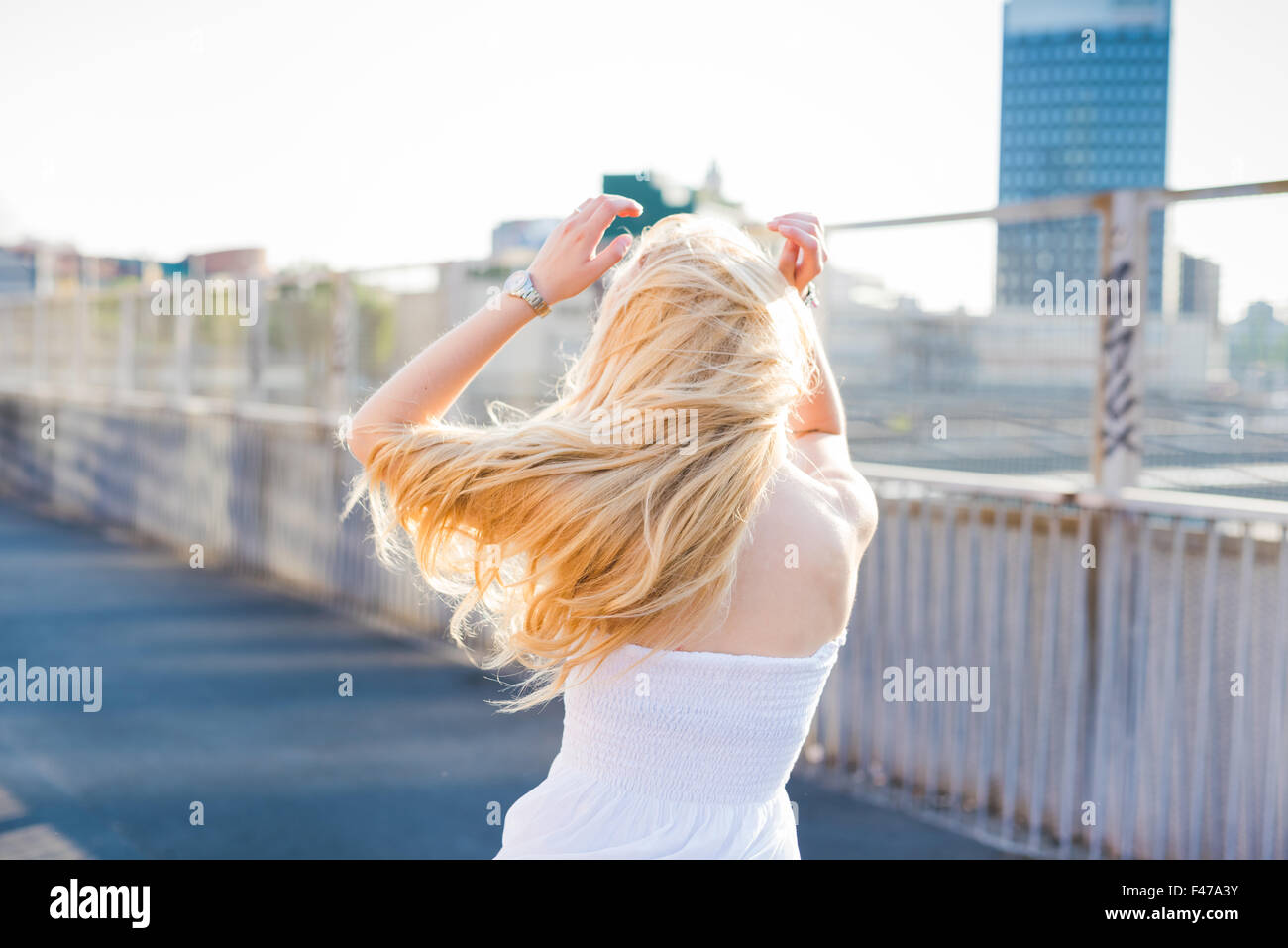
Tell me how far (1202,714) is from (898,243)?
227 centimetres

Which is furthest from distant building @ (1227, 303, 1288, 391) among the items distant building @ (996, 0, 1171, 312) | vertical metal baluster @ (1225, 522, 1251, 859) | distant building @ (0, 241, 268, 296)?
distant building @ (0, 241, 268, 296)

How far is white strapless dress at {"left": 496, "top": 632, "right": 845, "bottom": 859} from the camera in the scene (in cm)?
161

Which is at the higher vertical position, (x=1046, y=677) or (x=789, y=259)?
(x=789, y=259)

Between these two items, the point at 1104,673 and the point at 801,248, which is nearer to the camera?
the point at 801,248

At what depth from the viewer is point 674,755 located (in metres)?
1.63

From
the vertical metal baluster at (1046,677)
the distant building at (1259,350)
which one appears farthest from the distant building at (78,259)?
the distant building at (1259,350)

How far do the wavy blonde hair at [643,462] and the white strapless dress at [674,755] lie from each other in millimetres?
58

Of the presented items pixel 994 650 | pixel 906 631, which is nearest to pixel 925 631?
pixel 906 631

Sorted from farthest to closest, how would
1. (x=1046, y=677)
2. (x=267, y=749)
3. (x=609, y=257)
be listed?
(x=267, y=749)
(x=1046, y=677)
(x=609, y=257)

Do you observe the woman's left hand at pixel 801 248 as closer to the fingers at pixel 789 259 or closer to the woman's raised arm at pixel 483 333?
the fingers at pixel 789 259

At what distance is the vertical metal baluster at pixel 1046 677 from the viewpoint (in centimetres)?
435

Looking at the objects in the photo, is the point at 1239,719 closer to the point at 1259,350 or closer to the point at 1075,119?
the point at 1259,350

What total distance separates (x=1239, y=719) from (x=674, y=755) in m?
2.91

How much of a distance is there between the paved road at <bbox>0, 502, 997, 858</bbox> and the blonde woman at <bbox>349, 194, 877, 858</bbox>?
2.80 meters
